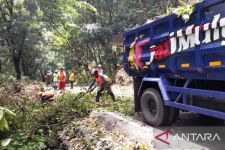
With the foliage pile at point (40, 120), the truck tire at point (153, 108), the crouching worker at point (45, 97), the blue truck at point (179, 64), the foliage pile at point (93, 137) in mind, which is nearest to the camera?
the blue truck at point (179, 64)

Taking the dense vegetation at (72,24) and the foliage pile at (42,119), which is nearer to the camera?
the foliage pile at (42,119)

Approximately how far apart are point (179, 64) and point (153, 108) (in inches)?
67.4

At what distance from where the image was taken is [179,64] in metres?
6.27

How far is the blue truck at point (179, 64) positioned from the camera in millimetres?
5273

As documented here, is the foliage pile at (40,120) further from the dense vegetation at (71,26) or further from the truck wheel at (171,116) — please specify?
the dense vegetation at (71,26)

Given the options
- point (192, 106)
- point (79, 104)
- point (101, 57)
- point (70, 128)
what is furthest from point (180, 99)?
point (101, 57)

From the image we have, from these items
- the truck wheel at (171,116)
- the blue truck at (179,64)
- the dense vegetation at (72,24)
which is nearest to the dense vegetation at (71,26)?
the dense vegetation at (72,24)

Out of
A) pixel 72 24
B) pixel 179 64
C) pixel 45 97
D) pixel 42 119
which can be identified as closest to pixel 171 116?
pixel 179 64

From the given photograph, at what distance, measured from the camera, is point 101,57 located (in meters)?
28.7

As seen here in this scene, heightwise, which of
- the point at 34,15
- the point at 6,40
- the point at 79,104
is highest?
the point at 34,15

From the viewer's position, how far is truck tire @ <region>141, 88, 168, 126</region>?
706cm

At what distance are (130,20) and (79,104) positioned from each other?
14.5 m

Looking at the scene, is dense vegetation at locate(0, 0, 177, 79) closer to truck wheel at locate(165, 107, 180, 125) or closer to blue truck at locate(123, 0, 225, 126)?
blue truck at locate(123, 0, 225, 126)

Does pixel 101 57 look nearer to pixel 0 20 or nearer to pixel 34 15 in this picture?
pixel 34 15
